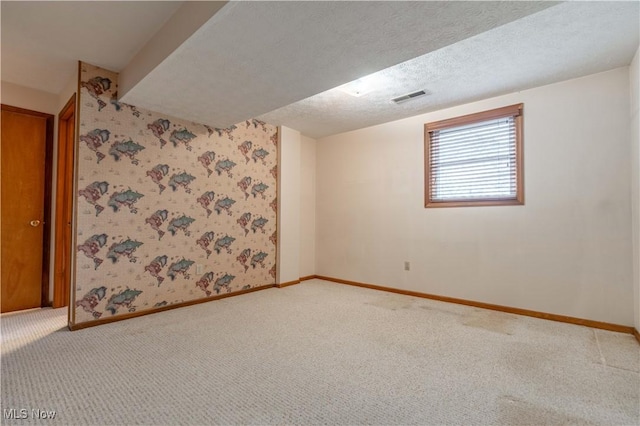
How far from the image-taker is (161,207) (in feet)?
11.2

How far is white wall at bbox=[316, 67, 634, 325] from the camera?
113 inches

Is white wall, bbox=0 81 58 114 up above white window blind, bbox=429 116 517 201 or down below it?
above

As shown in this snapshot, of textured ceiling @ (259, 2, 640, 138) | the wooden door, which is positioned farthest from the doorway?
textured ceiling @ (259, 2, 640, 138)

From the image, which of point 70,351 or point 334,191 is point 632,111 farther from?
point 70,351

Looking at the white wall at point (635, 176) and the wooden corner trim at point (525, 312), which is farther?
the wooden corner trim at point (525, 312)

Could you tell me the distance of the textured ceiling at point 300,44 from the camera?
5.51 ft

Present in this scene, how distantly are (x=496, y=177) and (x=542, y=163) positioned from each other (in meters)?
0.46

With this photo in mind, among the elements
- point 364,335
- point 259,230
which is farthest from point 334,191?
point 364,335

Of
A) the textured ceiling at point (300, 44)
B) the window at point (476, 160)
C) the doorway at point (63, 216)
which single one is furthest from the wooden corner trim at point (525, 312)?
the doorway at point (63, 216)

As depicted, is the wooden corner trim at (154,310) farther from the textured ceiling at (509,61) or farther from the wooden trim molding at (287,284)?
the textured ceiling at (509,61)

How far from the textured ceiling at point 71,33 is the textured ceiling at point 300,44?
1.03 feet

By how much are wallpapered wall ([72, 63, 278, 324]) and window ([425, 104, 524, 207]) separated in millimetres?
2384

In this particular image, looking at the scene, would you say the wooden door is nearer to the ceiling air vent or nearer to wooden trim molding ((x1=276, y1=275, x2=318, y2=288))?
wooden trim molding ((x1=276, y1=275, x2=318, y2=288))

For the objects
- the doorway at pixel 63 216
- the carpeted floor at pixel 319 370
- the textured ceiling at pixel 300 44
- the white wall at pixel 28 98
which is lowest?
the carpeted floor at pixel 319 370
